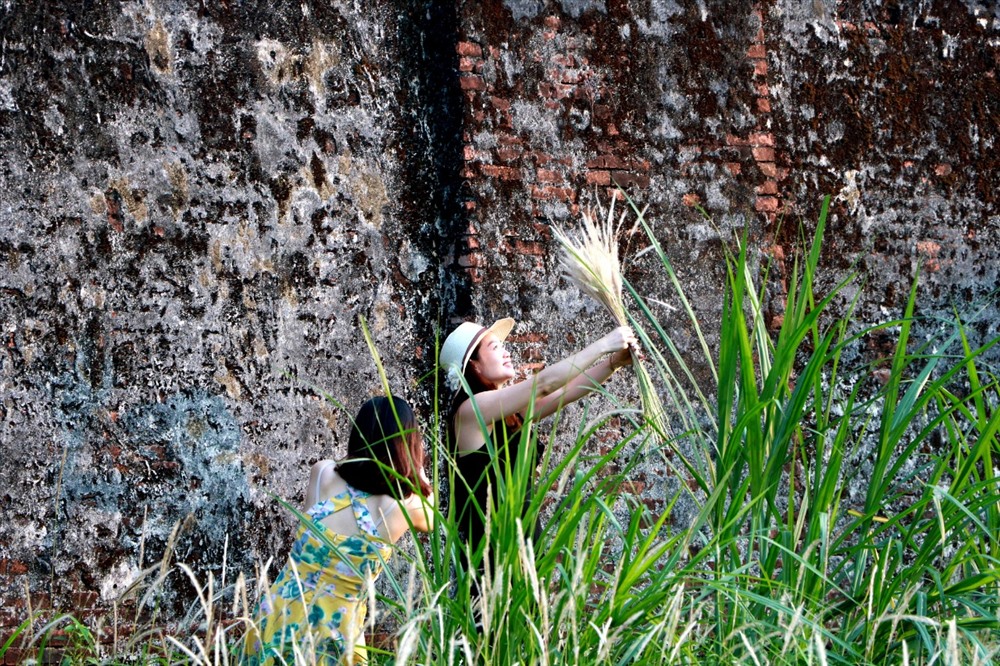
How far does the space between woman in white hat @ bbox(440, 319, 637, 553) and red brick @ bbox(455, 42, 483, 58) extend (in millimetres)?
1340

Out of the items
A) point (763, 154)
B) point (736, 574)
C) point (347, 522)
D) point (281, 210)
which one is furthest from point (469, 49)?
point (736, 574)

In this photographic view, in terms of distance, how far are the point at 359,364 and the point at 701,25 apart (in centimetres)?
189

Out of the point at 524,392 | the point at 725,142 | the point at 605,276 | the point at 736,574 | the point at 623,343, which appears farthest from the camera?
the point at 725,142

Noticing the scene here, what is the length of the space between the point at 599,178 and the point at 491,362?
140 centimetres

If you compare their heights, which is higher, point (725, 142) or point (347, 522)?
point (725, 142)

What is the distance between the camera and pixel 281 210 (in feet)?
15.4

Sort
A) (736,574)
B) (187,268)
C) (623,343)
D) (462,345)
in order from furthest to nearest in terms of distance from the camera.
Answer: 1. (187,268)
2. (462,345)
3. (623,343)
4. (736,574)

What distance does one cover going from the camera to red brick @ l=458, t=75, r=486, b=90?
475 centimetres

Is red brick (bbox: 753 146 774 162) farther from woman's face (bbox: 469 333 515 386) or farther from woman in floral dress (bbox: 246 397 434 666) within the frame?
woman in floral dress (bbox: 246 397 434 666)

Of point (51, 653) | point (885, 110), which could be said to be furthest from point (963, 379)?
point (51, 653)

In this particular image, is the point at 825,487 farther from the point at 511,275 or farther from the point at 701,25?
the point at 701,25

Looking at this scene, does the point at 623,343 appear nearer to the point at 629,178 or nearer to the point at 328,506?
the point at 328,506

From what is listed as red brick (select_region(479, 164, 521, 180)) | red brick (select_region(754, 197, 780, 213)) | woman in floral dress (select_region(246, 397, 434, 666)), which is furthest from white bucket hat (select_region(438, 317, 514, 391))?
red brick (select_region(754, 197, 780, 213))

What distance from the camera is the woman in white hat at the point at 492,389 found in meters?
3.41
